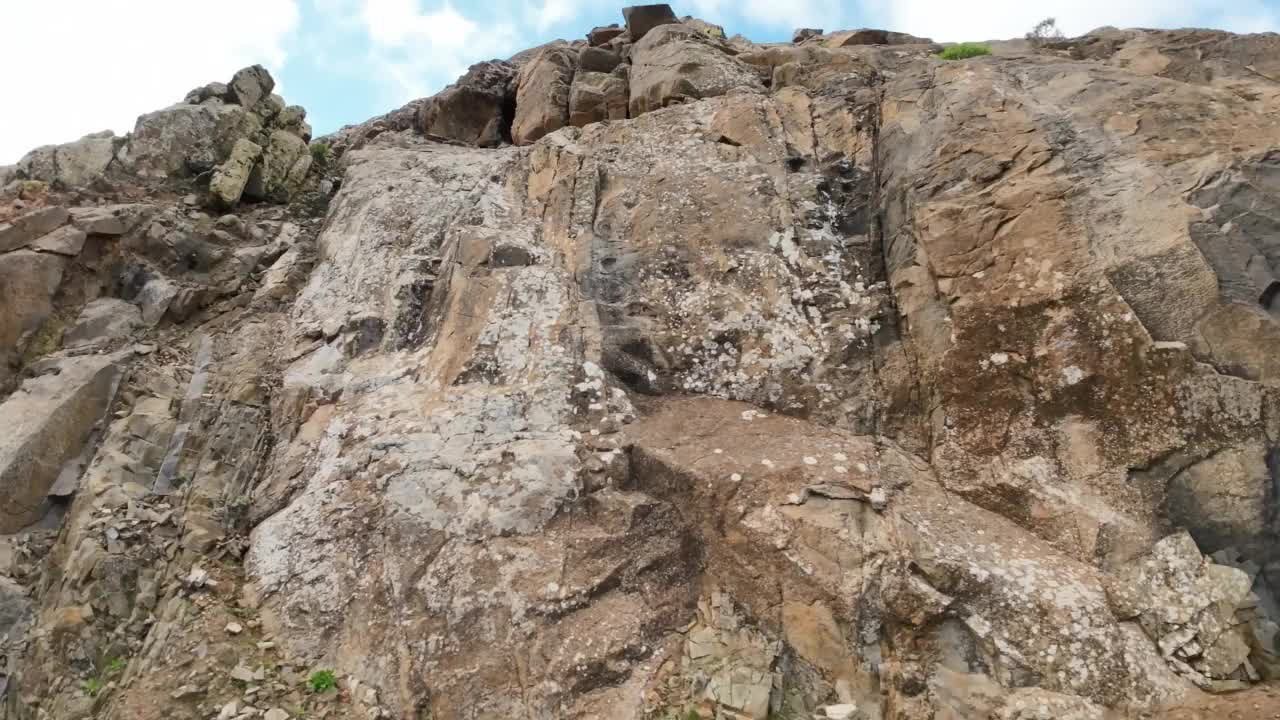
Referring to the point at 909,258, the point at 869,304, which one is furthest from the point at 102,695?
the point at 909,258

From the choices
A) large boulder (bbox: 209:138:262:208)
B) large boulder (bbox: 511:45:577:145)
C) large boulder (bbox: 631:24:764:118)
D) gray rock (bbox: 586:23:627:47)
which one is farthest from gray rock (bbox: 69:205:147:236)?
gray rock (bbox: 586:23:627:47)

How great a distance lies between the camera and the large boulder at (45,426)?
8336 millimetres

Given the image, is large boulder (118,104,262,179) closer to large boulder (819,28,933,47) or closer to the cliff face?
the cliff face

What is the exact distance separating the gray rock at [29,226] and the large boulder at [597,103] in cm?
920

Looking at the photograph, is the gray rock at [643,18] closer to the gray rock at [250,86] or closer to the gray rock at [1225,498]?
the gray rock at [250,86]

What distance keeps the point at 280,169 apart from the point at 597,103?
7.13 meters

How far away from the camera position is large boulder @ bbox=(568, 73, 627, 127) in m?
14.1

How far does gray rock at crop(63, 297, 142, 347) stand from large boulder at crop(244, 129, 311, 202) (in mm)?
4240

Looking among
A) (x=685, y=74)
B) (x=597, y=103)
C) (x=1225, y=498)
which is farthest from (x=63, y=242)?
(x=1225, y=498)

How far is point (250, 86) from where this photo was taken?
16.2m

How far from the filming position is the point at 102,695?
6383 mm

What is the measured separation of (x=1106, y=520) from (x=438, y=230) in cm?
944

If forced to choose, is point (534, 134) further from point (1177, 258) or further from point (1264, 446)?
point (1264, 446)

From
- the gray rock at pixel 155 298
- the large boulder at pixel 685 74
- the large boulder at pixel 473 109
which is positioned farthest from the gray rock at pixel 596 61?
the gray rock at pixel 155 298
